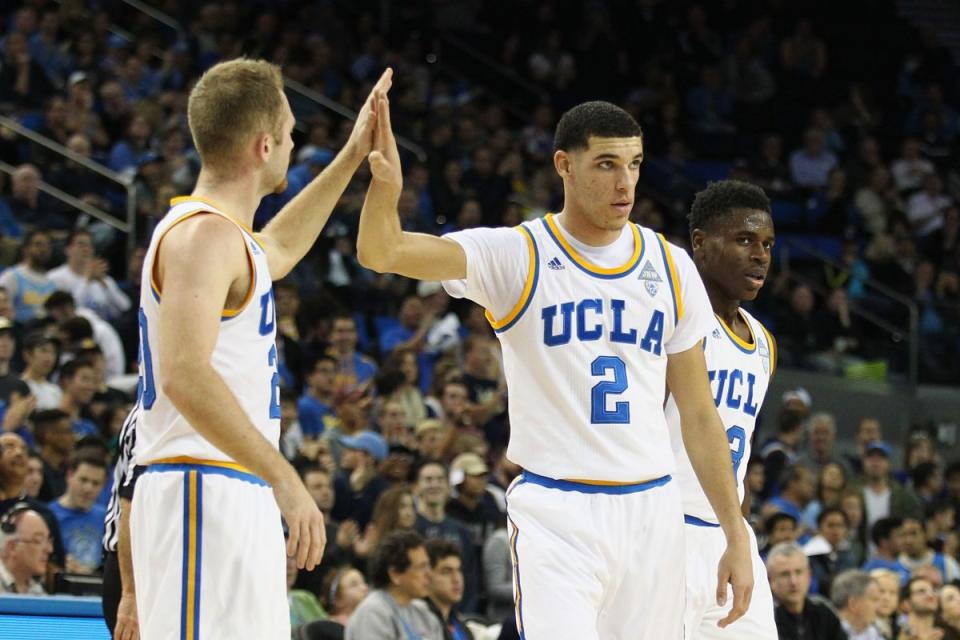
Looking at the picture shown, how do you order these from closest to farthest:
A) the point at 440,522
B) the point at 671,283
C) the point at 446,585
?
the point at 671,283 < the point at 446,585 < the point at 440,522

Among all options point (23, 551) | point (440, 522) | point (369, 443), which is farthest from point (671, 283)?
point (369, 443)

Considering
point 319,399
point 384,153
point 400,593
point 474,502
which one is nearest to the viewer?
point 384,153

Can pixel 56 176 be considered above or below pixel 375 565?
above

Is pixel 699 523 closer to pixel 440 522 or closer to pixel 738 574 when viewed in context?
pixel 738 574

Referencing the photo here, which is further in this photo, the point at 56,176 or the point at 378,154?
the point at 56,176

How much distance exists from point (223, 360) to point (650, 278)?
1814 millimetres

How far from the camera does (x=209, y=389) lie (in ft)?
13.1

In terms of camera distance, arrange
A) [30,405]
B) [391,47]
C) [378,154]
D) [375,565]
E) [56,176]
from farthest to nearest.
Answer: [391,47] → [56,176] → [30,405] → [375,565] → [378,154]

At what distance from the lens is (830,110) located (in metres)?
21.2

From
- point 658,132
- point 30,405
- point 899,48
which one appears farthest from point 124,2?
point 899,48

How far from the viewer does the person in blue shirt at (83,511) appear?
356 inches

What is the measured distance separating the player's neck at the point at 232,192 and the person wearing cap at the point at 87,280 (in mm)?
8233

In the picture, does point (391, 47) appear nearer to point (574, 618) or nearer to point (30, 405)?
point (30, 405)

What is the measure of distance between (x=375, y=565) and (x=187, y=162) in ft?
20.6
